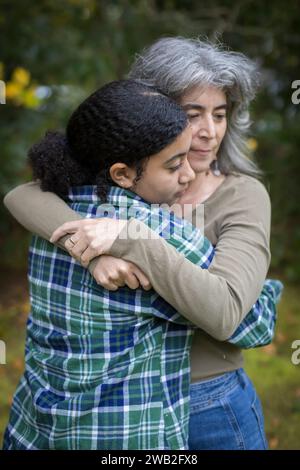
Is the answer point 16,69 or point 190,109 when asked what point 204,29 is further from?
point 190,109

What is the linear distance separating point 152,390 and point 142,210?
1.65ft

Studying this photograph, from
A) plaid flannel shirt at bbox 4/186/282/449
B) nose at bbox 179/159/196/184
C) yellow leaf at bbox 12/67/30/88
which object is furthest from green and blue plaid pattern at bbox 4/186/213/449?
yellow leaf at bbox 12/67/30/88

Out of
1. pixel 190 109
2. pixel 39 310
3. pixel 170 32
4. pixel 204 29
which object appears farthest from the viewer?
pixel 204 29

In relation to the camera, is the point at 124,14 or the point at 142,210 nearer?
the point at 142,210

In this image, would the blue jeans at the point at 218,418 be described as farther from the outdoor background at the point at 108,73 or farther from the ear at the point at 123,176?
the outdoor background at the point at 108,73

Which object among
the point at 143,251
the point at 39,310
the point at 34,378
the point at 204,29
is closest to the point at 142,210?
the point at 143,251

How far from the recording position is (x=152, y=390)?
1.75 m

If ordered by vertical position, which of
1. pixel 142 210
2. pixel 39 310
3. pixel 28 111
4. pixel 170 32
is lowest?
pixel 39 310

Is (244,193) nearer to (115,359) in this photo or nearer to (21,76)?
(115,359)

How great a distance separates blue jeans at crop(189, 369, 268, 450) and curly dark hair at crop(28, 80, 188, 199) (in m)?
0.69

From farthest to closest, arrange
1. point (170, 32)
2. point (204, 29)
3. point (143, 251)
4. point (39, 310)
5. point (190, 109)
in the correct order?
point (204, 29) → point (170, 32) → point (190, 109) → point (39, 310) → point (143, 251)

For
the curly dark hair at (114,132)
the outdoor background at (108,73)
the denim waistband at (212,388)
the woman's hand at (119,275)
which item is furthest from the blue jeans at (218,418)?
the outdoor background at (108,73)

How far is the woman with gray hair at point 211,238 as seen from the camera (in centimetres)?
166

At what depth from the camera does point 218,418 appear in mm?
1942
